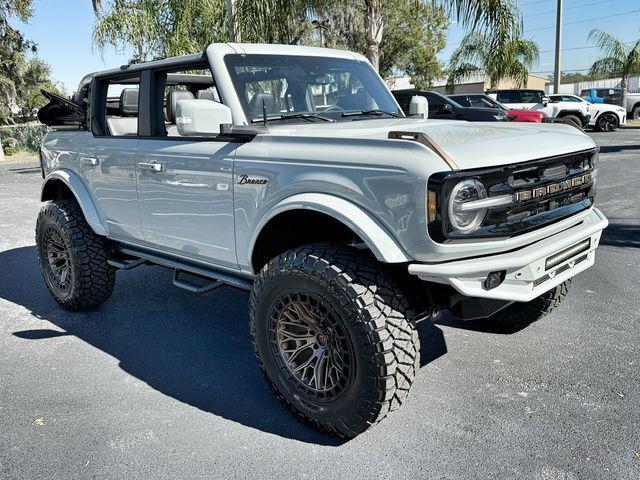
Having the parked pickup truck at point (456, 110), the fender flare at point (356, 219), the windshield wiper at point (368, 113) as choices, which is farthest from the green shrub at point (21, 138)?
the fender flare at point (356, 219)

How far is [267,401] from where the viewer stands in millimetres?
3246

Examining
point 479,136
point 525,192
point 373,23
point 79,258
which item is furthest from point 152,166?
point 373,23

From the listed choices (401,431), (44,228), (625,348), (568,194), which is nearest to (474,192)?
(568,194)

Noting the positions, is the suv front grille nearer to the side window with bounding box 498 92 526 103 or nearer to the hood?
the hood

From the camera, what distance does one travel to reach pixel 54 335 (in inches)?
164

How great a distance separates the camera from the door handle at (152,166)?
3.70 metres

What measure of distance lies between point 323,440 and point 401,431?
397 millimetres

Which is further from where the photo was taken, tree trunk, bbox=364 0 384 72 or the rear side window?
tree trunk, bbox=364 0 384 72

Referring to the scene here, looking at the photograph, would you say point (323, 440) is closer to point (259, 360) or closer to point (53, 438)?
point (259, 360)

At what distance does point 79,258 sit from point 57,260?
519 mm

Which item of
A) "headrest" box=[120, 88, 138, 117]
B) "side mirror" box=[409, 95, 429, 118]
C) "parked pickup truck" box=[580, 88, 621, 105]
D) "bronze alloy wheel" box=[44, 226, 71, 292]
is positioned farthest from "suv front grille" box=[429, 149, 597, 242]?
"parked pickup truck" box=[580, 88, 621, 105]

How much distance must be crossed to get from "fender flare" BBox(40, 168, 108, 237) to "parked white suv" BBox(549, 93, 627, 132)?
2173cm

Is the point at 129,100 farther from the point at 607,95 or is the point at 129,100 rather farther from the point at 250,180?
the point at 607,95

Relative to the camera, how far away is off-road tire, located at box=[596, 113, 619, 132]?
2273cm
